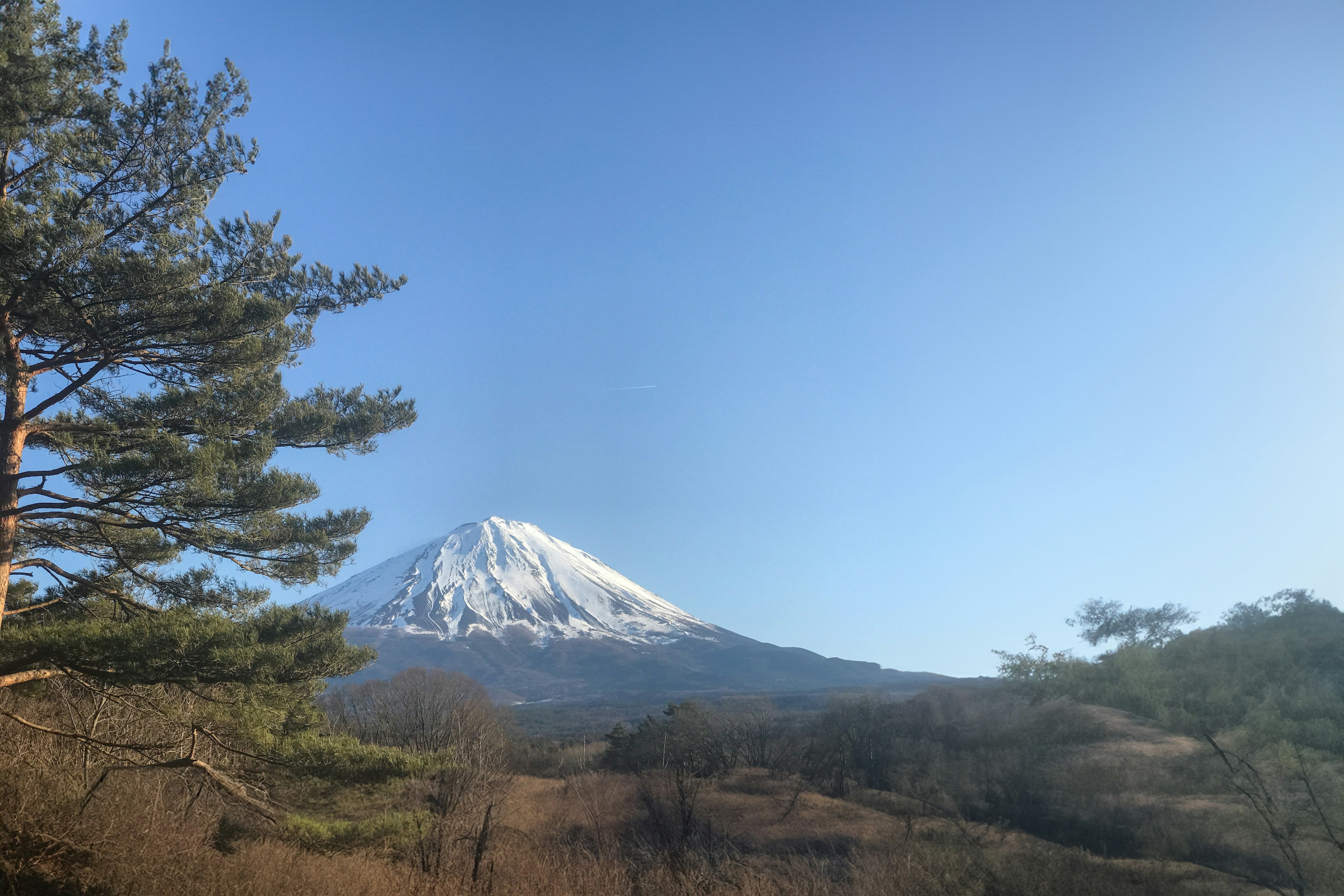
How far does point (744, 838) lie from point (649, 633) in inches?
6194

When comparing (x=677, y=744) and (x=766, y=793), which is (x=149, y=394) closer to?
(x=766, y=793)

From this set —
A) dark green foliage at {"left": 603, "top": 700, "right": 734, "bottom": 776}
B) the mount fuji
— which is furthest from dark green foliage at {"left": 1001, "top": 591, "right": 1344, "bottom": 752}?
the mount fuji

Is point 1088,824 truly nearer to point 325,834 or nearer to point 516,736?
point 325,834

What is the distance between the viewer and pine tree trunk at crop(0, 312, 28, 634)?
777cm

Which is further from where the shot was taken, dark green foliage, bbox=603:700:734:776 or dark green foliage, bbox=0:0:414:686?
dark green foliage, bbox=603:700:734:776

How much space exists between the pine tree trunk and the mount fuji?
119 metres

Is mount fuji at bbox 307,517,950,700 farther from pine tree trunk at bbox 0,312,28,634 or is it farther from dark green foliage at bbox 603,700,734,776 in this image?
pine tree trunk at bbox 0,312,28,634

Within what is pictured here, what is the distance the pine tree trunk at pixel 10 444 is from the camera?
777 centimetres

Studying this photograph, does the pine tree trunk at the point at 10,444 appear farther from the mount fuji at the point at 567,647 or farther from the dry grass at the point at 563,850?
the mount fuji at the point at 567,647

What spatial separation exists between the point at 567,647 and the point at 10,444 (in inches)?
6388

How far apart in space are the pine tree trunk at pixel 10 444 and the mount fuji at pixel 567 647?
119m

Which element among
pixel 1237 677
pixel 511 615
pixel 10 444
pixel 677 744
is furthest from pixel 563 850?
pixel 511 615

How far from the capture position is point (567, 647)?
163 meters

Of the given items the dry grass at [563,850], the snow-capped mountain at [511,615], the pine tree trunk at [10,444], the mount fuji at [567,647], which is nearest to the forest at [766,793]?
the dry grass at [563,850]
